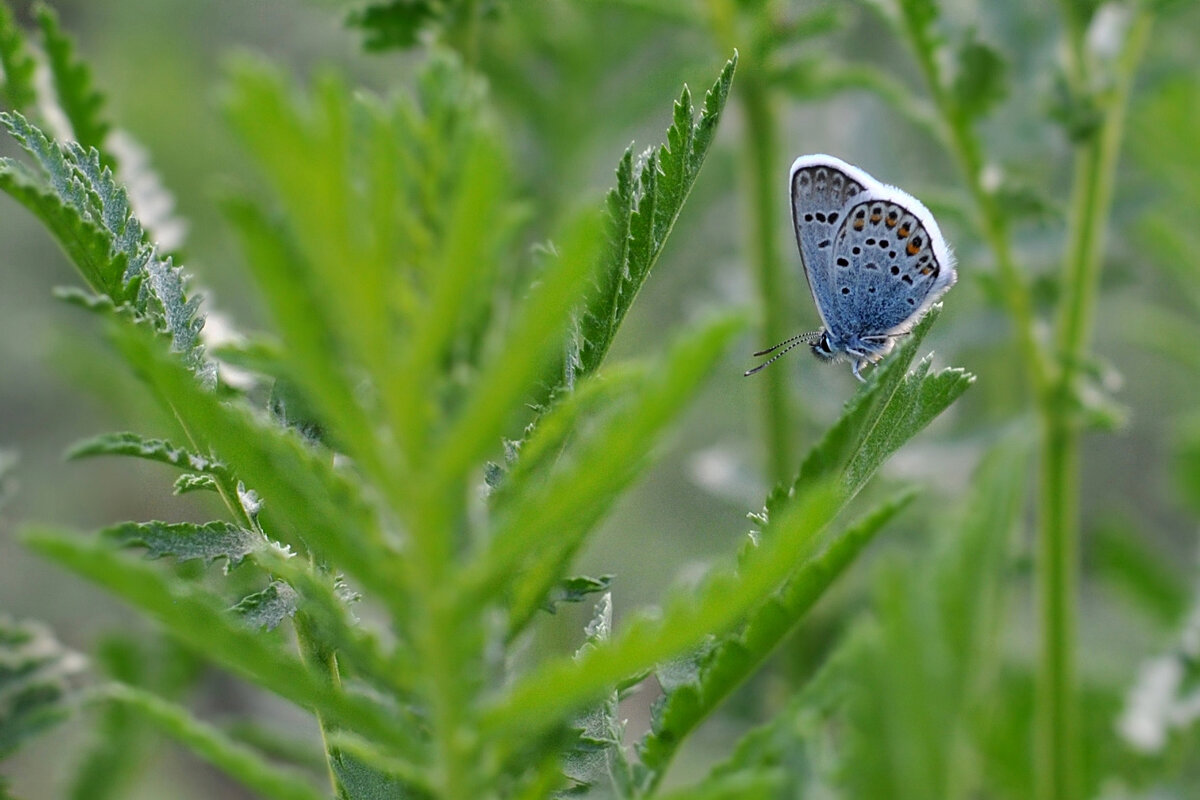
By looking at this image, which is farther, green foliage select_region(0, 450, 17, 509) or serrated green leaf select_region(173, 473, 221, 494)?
green foliage select_region(0, 450, 17, 509)

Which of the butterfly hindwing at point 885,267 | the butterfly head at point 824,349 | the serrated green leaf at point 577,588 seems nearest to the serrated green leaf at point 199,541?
the serrated green leaf at point 577,588

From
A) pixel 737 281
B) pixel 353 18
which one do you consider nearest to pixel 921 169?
pixel 737 281

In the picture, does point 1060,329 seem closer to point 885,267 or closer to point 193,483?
point 885,267

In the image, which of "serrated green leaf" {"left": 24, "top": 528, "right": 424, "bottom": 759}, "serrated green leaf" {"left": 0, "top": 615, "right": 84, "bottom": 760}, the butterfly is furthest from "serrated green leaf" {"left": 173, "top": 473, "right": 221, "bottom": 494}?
the butterfly

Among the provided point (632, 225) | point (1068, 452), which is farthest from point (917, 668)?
point (1068, 452)

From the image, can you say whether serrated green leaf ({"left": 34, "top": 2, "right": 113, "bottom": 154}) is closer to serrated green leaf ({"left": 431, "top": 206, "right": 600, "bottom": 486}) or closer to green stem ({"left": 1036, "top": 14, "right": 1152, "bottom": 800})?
serrated green leaf ({"left": 431, "top": 206, "right": 600, "bottom": 486})

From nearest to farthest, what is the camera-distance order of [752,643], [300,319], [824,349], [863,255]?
[300,319] < [752,643] < [863,255] < [824,349]

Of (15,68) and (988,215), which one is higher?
(988,215)

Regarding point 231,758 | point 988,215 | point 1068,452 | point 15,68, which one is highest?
point 988,215
